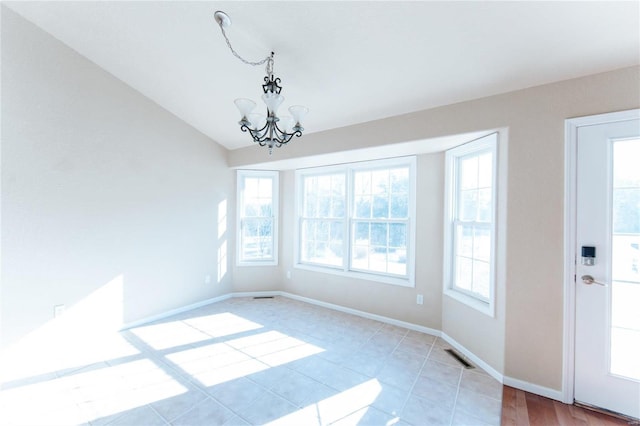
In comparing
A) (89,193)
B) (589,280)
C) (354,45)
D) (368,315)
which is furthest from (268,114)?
(368,315)

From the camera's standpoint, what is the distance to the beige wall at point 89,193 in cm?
252

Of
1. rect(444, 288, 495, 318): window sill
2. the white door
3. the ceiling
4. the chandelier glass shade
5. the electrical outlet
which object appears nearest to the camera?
the ceiling

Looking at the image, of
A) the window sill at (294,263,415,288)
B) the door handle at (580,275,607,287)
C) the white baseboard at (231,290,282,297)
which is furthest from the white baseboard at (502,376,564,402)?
the white baseboard at (231,290,282,297)

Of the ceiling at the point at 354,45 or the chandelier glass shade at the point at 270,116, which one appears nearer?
the ceiling at the point at 354,45

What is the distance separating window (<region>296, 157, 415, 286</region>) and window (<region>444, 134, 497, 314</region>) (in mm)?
476

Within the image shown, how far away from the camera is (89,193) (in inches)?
118

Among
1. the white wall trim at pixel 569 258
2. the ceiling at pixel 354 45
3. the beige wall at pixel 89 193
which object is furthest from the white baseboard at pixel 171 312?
the white wall trim at pixel 569 258

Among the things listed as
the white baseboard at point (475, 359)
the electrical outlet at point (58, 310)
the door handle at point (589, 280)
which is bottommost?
the white baseboard at point (475, 359)

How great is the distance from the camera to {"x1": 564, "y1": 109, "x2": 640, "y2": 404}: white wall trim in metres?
2.06

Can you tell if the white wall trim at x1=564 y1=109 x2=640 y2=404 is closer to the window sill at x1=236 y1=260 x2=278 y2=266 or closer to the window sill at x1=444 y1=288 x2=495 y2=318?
the window sill at x1=444 y1=288 x2=495 y2=318

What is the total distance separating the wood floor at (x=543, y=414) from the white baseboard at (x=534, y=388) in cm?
4

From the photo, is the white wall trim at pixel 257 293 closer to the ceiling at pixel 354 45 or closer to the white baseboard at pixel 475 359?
the white baseboard at pixel 475 359

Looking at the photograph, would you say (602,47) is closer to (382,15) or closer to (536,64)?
(536,64)

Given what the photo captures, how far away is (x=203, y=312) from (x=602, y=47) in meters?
4.89
